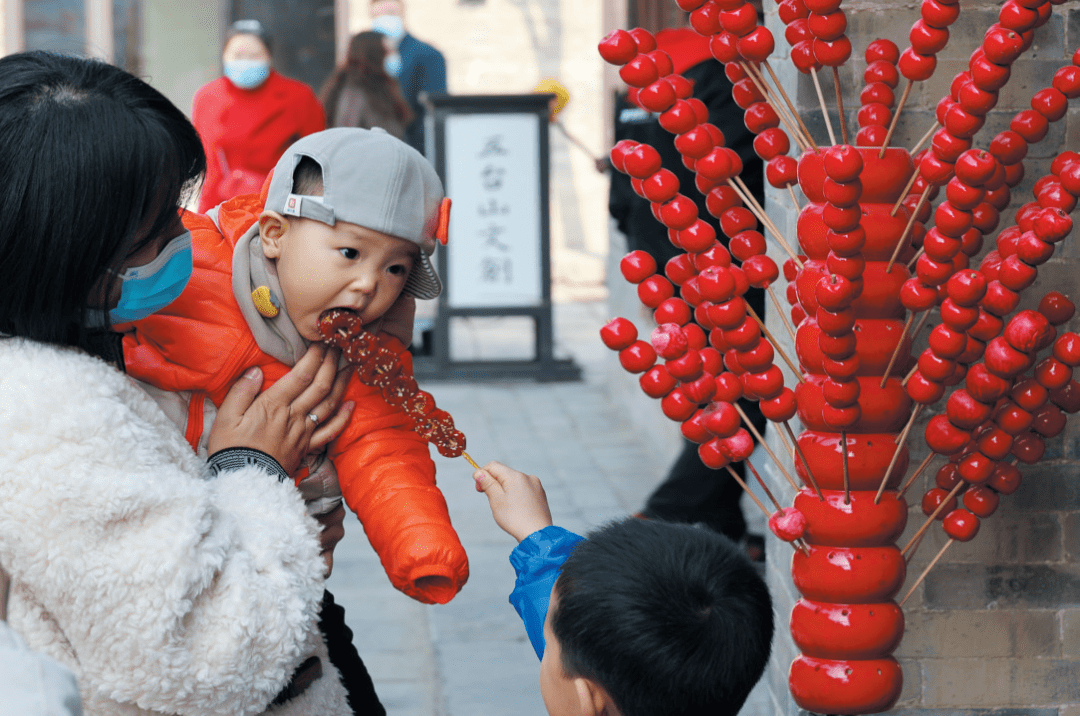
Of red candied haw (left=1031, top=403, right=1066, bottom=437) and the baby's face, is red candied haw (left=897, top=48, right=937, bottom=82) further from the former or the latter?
the baby's face

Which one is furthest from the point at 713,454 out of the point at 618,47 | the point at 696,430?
the point at 618,47

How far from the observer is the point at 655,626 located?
128cm

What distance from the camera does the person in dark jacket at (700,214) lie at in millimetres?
3475

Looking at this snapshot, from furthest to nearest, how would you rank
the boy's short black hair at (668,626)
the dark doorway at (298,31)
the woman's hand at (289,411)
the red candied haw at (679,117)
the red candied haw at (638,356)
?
the dark doorway at (298,31) < the red candied haw at (638,356) < the red candied haw at (679,117) < the woman's hand at (289,411) < the boy's short black hair at (668,626)

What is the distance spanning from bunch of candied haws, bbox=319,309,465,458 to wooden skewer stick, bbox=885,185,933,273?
69cm

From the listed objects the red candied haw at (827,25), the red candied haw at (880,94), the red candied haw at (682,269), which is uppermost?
the red candied haw at (827,25)

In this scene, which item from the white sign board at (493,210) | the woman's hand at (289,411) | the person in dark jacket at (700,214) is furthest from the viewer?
the white sign board at (493,210)

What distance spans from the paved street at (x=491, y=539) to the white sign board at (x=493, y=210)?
0.58m

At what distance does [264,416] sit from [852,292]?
81 centimetres

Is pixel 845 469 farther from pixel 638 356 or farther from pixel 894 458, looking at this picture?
pixel 638 356

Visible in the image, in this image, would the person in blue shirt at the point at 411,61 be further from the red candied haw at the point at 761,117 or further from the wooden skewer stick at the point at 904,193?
the wooden skewer stick at the point at 904,193

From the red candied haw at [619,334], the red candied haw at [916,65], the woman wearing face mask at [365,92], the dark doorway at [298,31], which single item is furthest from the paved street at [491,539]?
the dark doorway at [298,31]

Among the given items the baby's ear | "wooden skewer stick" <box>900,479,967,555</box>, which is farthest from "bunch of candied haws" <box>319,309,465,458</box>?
"wooden skewer stick" <box>900,479,967,555</box>

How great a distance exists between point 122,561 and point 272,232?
638 mm
